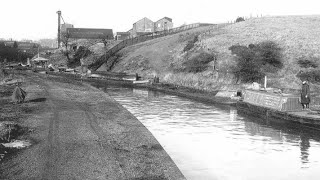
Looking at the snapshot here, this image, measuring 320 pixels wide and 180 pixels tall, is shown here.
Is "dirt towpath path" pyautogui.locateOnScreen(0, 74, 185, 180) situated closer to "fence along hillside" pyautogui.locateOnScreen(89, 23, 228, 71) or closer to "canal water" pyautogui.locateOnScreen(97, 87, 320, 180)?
Answer: "canal water" pyautogui.locateOnScreen(97, 87, 320, 180)

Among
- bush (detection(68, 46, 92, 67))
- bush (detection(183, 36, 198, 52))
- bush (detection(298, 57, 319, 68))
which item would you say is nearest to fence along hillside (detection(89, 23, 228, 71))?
bush (detection(68, 46, 92, 67))

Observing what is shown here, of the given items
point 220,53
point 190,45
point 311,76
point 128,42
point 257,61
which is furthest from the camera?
point 128,42

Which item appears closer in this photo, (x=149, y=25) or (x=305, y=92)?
(x=305, y=92)

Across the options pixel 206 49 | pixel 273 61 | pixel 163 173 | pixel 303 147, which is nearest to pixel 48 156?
pixel 163 173

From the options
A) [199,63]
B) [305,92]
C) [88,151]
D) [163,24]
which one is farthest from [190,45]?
[88,151]

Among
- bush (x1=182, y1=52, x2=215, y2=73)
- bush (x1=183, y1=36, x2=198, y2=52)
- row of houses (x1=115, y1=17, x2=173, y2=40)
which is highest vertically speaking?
row of houses (x1=115, y1=17, x2=173, y2=40)

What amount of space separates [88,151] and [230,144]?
27.6 ft

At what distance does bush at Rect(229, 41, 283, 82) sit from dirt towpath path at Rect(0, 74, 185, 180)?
24698 millimetres

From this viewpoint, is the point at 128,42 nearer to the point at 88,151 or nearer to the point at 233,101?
the point at 233,101

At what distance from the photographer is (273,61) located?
2012 inches

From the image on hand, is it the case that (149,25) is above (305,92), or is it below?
above

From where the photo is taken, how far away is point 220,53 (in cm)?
5781

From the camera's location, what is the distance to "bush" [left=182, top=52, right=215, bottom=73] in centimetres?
5281

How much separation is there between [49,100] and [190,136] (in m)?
13.7
